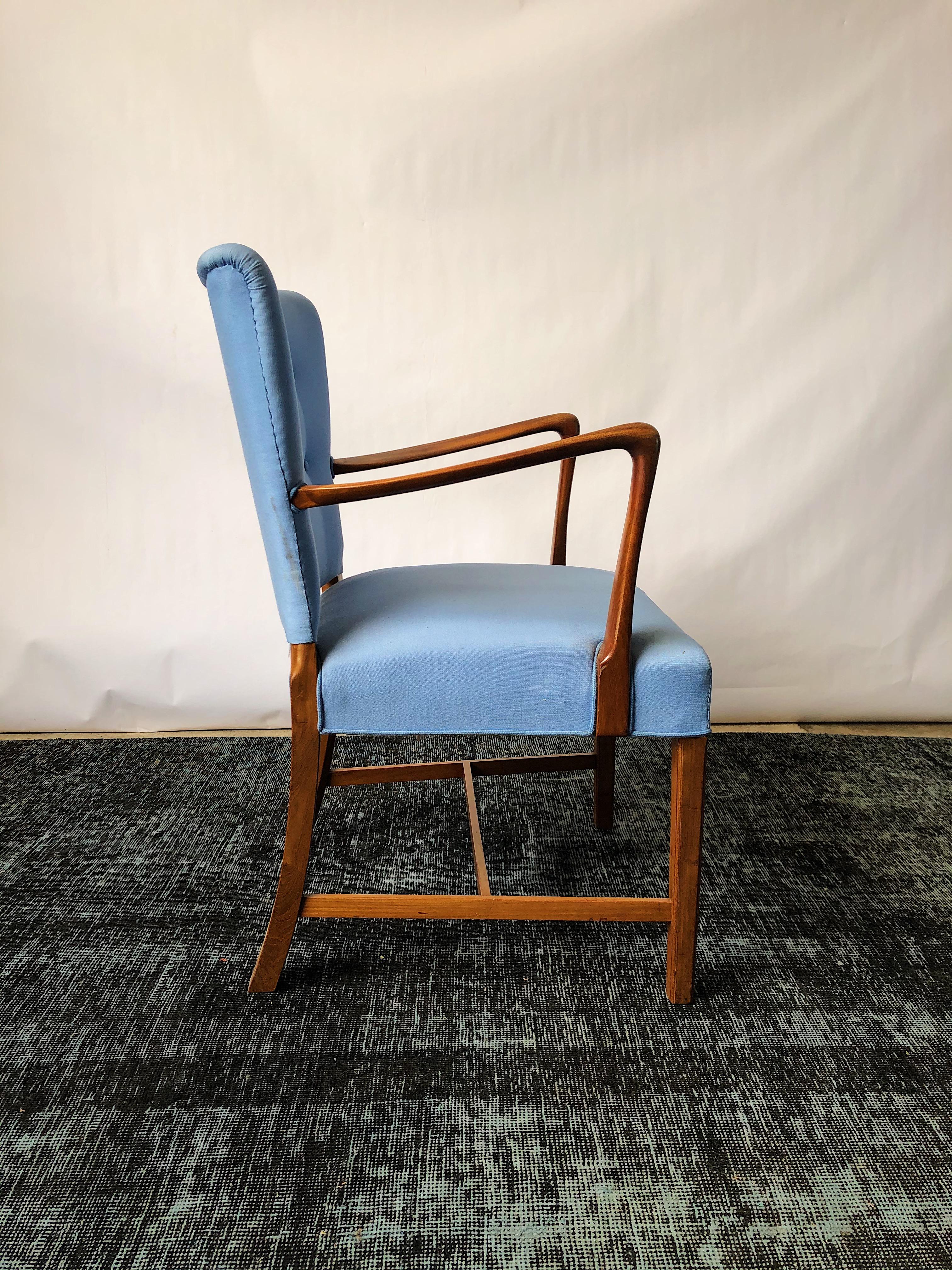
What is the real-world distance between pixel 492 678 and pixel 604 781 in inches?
24.4

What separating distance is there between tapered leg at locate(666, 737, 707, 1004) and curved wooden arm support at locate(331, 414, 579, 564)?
0.56 m

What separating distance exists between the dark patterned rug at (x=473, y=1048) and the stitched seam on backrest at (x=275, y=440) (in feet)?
1.83

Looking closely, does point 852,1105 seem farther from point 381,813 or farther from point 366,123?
point 366,123

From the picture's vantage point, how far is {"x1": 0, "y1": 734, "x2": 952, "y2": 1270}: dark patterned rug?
3.22 ft

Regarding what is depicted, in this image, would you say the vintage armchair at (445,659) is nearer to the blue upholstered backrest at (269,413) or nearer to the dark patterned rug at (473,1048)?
the blue upholstered backrest at (269,413)

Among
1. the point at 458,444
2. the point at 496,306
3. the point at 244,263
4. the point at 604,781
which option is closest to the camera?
the point at 244,263

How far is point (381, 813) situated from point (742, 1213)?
1.04 m

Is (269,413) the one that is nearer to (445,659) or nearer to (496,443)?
(445,659)

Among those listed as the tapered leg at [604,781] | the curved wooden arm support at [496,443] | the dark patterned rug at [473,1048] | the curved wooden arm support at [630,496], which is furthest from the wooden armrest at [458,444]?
the dark patterned rug at [473,1048]

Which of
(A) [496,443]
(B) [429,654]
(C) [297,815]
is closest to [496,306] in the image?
(A) [496,443]

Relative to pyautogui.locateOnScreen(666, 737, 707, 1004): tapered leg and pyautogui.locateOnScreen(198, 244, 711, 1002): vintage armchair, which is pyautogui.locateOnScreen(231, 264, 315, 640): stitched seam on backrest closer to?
pyautogui.locateOnScreen(198, 244, 711, 1002): vintage armchair

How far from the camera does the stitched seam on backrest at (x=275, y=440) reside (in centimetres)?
112

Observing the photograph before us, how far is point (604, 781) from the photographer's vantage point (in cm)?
175

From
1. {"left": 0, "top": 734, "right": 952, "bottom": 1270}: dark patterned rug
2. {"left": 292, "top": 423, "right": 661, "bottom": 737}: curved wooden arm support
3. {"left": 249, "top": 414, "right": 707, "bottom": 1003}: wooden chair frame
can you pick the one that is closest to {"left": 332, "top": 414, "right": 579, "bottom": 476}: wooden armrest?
{"left": 249, "top": 414, "right": 707, "bottom": 1003}: wooden chair frame
